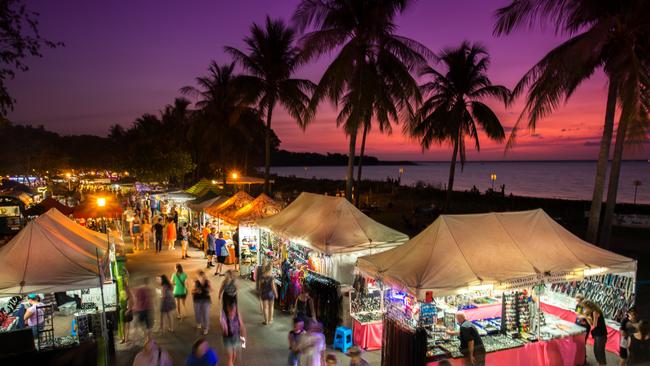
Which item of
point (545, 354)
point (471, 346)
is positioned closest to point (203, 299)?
point (471, 346)

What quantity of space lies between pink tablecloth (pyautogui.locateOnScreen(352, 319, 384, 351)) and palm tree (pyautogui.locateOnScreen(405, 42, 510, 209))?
13.0m

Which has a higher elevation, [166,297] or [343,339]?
[166,297]

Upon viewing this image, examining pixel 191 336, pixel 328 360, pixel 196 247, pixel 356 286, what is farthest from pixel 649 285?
pixel 196 247

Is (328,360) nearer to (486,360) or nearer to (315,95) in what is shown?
(486,360)

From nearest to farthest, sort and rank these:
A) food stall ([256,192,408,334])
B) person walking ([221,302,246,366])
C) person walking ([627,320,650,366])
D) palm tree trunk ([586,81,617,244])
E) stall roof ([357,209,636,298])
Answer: person walking ([221,302,246,366]) → person walking ([627,320,650,366]) → stall roof ([357,209,636,298]) → food stall ([256,192,408,334]) → palm tree trunk ([586,81,617,244])

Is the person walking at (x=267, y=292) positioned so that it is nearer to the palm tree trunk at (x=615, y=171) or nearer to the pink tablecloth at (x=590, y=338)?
the pink tablecloth at (x=590, y=338)

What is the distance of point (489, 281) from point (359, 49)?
33.5ft

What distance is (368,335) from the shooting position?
8.38 meters

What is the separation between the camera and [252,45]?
2077 cm

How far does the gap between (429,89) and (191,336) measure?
16.6 metres

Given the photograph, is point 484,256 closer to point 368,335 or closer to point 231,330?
point 368,335

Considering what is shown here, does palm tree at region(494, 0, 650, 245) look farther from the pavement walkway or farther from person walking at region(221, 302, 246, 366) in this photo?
person walking at region(221, 302, 246, 366)

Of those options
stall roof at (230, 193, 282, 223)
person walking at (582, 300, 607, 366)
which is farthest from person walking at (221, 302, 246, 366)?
stall roof at (230, 193, 282, 223)

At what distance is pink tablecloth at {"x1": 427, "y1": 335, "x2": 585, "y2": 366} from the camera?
23.4 ft
